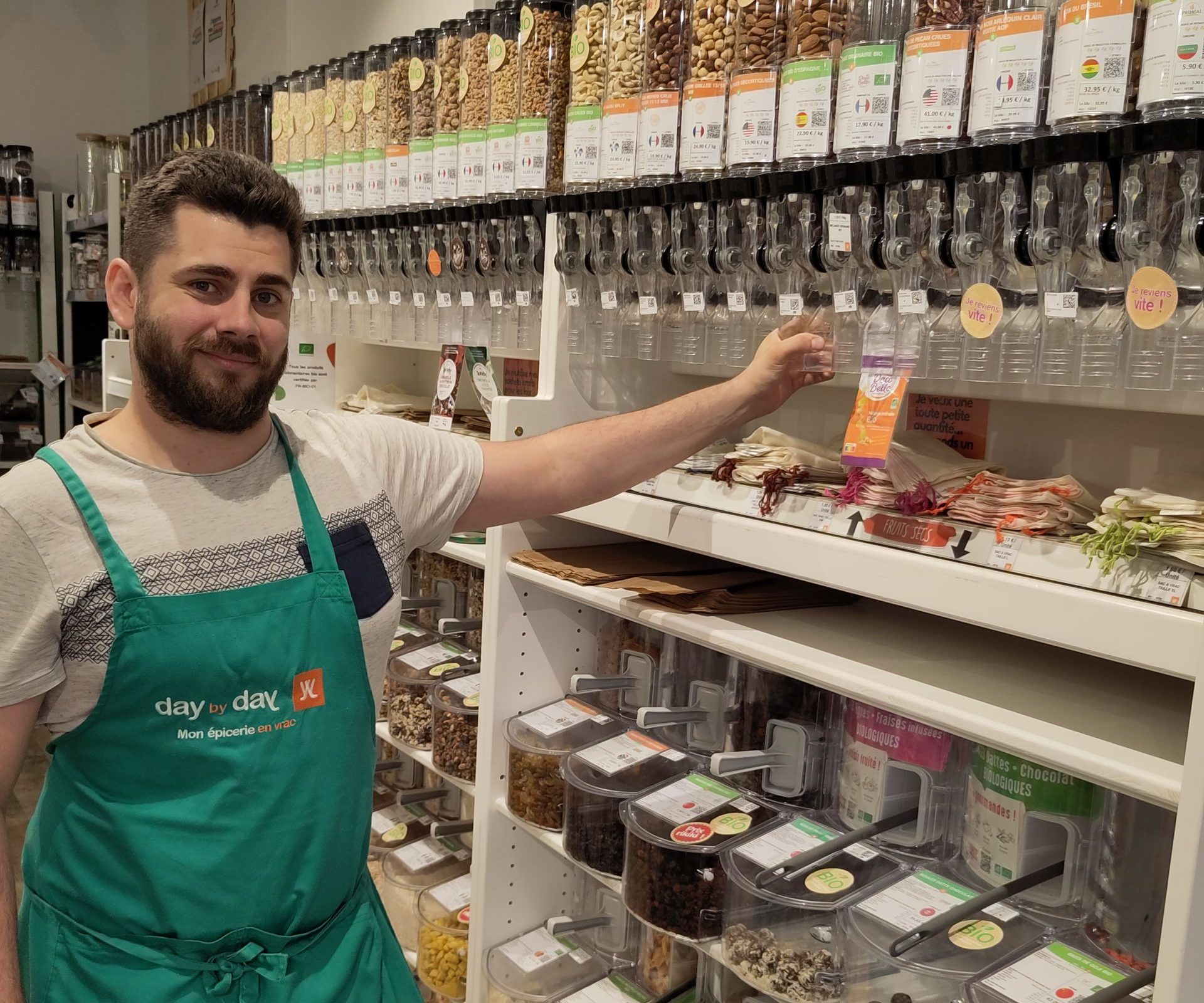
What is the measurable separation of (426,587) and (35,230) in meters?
3.50

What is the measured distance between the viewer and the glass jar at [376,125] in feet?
7.89

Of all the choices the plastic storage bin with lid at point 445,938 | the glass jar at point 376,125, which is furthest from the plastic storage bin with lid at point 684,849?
the glass jar at point 376,125

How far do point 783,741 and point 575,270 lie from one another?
82cm

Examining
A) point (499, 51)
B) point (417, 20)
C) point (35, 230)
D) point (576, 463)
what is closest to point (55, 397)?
point (35, 230)

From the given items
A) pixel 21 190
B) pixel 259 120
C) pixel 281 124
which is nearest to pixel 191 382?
pixel 281 124

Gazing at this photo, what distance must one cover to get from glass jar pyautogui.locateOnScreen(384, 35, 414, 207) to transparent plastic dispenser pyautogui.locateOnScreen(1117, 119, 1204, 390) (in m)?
1.54

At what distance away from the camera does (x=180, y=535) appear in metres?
1.36

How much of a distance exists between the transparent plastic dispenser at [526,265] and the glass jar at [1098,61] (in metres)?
0.98

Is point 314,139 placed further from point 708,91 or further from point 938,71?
point 938,71

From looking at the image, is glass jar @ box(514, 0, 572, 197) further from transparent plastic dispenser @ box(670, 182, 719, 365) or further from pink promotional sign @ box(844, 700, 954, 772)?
pink promotional sign @ box(844, 700, 954, 772)

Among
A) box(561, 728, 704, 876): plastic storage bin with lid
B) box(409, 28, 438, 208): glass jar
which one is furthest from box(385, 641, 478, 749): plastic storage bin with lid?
box(409, 28, 438, 208): glass jar

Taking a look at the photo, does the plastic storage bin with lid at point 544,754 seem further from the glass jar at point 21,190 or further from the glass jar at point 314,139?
the glass jar at point 21,190

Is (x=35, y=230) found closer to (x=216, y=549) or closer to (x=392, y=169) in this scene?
(x=392, y=169)

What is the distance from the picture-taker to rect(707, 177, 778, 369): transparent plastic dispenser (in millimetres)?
1508
